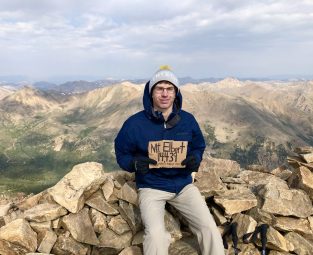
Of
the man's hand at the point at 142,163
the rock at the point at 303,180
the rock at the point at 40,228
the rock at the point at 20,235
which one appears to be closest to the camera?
the man's hand at the point at 142,163

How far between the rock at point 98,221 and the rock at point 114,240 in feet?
0.71

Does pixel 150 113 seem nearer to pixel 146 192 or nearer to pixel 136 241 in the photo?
pixel 146 192

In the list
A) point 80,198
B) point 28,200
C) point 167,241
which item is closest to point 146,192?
point 167,241

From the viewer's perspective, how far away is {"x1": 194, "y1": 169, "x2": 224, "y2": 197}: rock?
13.8 meters

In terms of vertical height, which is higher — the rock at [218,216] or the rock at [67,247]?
the rock at [218,216]

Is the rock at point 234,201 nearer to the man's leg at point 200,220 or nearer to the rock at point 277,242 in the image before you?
the rock at point 277,242

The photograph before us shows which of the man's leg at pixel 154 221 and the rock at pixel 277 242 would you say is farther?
the rock at pixel 277 242

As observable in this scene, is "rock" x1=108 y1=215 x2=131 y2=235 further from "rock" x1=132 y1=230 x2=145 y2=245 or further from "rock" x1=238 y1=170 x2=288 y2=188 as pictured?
"rock" x1=238 y1=170 x2=288 y2=188

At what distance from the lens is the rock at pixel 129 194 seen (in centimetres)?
1283

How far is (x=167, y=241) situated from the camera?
10195mm

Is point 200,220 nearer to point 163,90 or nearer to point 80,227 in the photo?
point 80,227

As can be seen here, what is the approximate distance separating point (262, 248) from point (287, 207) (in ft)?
7.95

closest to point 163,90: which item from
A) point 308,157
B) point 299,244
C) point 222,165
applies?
point 299,244

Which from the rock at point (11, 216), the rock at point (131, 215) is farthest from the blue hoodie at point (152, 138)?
the rock at point (11, 216)
